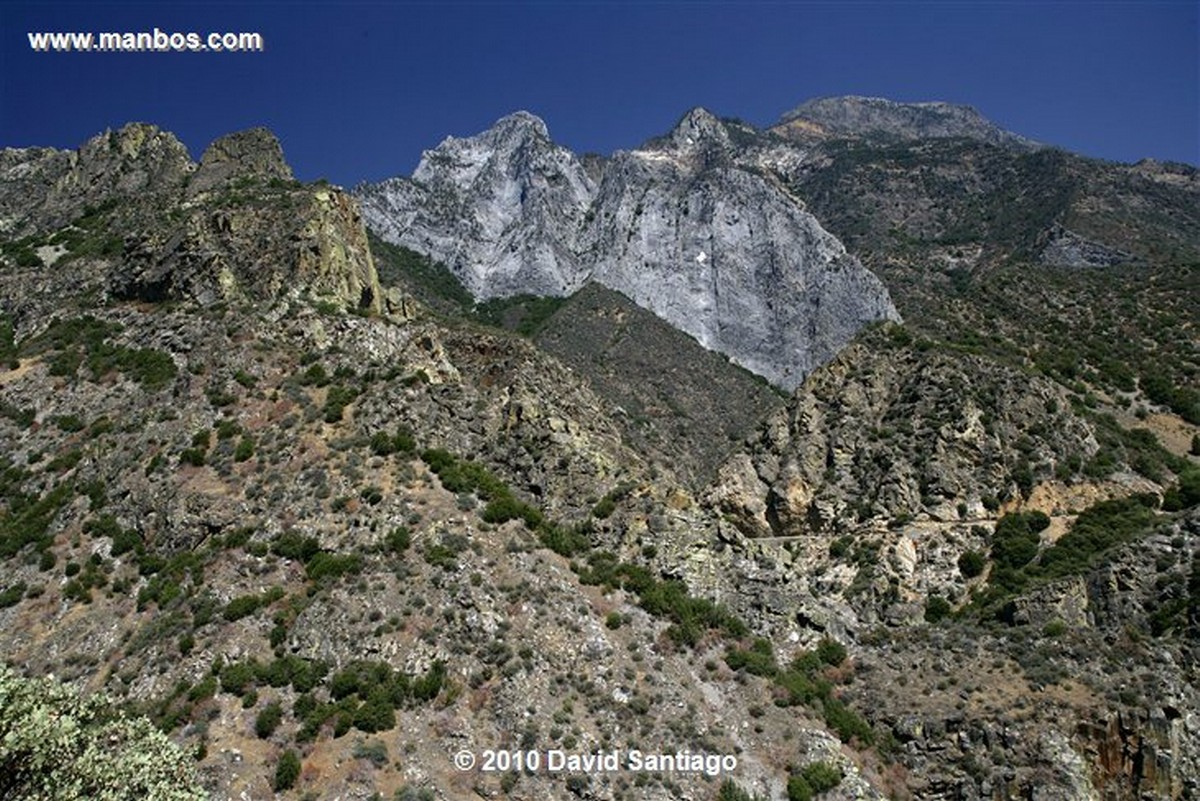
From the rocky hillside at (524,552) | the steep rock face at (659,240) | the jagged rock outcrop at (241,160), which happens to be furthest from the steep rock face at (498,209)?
the rocky hillside at (524,552)

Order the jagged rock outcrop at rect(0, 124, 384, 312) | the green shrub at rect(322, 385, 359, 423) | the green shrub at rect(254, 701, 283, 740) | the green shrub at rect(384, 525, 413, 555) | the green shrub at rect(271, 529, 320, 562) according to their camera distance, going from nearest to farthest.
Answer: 1. the green shrub at rect(254, 701, 283, 740)
2. the green shrub at rect(271, 529, 320, 562)
3. the green shrub at rect(384, 525, 413, 555)
4. the green shrub at rect(322, 385, 359, 423)
5. the jagged rock outcrop at rect(0, 124, 384, 312)

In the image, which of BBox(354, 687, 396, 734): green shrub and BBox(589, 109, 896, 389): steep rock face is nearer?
BBox(354, 687, 396, 734): green shrub

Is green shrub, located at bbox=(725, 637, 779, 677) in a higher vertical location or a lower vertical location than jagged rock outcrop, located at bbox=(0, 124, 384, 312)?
lower

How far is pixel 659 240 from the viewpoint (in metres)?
150

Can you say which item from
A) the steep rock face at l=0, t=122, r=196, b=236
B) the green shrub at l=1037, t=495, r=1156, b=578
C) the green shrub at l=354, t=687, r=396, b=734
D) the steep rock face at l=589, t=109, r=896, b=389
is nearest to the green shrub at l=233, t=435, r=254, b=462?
the green shrub at l=354, t=687, r=396, b=734

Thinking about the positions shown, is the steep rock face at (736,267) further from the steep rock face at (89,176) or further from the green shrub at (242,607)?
the green shrub at (242,607)

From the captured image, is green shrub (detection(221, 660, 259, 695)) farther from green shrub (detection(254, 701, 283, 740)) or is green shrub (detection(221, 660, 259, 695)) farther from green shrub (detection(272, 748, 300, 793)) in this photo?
green shrub (detection(272, 748, 300, 793))

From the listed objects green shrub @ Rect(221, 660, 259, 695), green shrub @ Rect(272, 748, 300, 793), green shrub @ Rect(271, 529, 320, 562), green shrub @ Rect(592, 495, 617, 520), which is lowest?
green shrub @ Rect(272, 748, 300, 793)

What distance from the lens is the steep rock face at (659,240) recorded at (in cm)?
13675

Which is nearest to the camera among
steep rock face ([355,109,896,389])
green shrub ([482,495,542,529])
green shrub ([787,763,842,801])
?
green shrub ([787,763,842,801])

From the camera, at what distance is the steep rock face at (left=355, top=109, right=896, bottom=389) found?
13675 cm

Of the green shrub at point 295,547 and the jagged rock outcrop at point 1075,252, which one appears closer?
the green shrub at point 295,547

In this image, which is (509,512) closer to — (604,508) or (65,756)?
(604,508)

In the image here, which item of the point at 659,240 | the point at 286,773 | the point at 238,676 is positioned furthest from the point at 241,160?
the point at 659,240
